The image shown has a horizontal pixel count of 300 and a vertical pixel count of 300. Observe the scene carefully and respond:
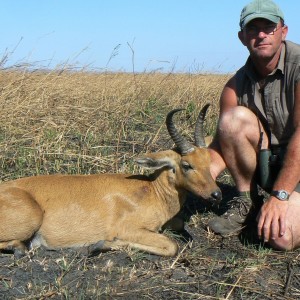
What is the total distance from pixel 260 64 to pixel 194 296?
9.31 feet

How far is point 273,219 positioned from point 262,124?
55.3 inches

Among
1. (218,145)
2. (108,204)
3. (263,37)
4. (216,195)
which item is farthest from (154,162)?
(263,37)

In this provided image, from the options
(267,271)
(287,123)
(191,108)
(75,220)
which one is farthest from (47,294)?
(191,108)

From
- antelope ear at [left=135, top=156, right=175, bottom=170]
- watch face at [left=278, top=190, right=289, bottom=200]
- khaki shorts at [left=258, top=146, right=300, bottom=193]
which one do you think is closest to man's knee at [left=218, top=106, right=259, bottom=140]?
khaki shorts at [left=258, top=146, right=300, bottom=193]

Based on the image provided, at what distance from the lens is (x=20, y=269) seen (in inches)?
210

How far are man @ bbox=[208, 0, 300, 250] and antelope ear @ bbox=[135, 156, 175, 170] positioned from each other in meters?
0.61

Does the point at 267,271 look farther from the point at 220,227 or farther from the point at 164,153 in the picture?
the point at 164,153

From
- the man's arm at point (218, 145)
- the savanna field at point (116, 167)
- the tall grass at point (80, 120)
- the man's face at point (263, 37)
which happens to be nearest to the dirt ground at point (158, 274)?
the savanna field at point (116, 167)

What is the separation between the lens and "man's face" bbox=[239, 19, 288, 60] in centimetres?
627

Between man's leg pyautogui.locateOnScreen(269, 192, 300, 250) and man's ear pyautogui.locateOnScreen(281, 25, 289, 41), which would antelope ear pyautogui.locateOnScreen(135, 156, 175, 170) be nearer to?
man's leg pyautogui.locateOnScreen(269, 192, 300, 250)

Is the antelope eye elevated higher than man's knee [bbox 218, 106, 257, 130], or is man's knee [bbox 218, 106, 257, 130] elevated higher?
man's knee [bbox 218, 106, 257, 130]

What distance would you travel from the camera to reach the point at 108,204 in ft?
20.8

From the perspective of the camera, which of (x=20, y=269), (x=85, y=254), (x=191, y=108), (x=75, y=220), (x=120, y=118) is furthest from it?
(x=191, y=108)

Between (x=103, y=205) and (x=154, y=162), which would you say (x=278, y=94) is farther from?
(x=103, y=205)
